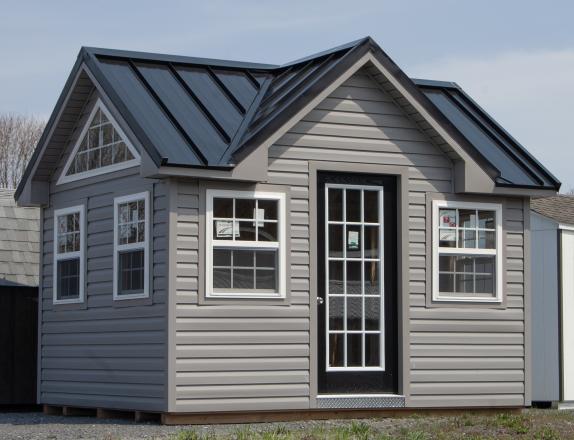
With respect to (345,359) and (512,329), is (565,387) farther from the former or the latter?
(345,359)

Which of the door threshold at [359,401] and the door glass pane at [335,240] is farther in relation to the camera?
the door glass pane at [335,240]

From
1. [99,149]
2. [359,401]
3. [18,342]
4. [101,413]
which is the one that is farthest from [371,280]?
[18,342]

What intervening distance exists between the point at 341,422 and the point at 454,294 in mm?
2457

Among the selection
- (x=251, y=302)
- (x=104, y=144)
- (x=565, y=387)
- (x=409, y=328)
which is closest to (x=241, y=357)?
(x=251, y=302)

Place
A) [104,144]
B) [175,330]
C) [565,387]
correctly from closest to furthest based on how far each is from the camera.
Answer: [175,330]
[104,144]
[565,387]

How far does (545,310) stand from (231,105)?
7067 millimetres

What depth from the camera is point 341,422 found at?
631 inches

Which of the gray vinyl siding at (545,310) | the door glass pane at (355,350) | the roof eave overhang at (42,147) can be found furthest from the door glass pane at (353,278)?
the gray vinyl siding at (545,310)

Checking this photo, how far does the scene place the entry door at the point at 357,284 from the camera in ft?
54.3

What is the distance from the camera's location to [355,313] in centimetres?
1680

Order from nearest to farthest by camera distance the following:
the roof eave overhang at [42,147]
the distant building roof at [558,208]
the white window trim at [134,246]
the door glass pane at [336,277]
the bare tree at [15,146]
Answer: the white window trim at [134,246] → the door glass pane at [336,277] → the roof eave overhang at [42,147] → the distant building roof at [558,208] → the bare tree at [15,146]

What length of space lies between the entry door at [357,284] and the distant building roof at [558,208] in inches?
212

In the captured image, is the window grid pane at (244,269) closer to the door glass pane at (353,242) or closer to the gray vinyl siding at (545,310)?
the door glass pane at (353,242)

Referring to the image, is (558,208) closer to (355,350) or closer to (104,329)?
(355,350)
